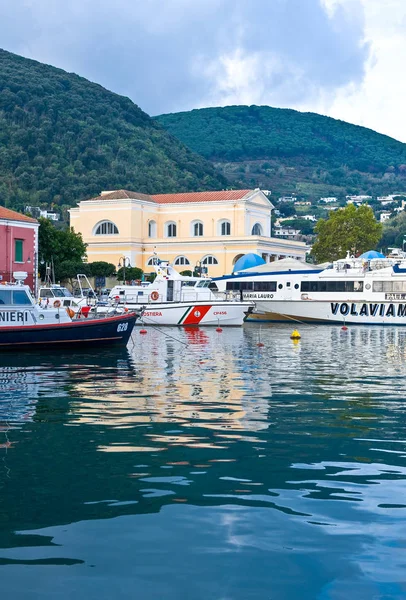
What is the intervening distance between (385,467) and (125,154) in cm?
16276

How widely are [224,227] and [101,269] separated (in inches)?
681

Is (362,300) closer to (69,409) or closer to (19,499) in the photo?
(69,409)

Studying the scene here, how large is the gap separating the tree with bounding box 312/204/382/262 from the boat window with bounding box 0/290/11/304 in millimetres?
60716

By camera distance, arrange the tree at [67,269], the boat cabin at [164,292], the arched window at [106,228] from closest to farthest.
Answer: the boat cabin at [164,292] < the tree at [67,269] < the arched window at [106,228]

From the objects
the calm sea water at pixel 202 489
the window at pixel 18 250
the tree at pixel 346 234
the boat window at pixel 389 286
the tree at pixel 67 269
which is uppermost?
the tree at pixel 346 234

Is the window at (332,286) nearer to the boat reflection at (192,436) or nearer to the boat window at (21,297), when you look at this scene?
the boat reflection at (192,436)

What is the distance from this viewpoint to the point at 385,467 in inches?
417

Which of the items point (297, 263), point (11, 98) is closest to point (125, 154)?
point (11, 98)

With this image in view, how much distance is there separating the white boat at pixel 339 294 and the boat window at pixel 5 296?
27.3 metres

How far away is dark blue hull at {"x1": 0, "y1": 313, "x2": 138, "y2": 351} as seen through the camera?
25656 mm

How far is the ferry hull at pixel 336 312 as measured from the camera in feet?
161

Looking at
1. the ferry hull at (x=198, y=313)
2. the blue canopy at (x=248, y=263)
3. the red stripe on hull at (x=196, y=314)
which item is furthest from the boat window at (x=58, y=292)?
the blue canopy at (x=248, y=263)

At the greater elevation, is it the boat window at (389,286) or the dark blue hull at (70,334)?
the boat window at (389,286)

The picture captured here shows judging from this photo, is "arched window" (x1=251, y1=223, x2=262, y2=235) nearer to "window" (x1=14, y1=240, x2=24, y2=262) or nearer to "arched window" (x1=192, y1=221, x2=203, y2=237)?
"arched window" (x1=192, y1=221, x2=203, y2=237)
